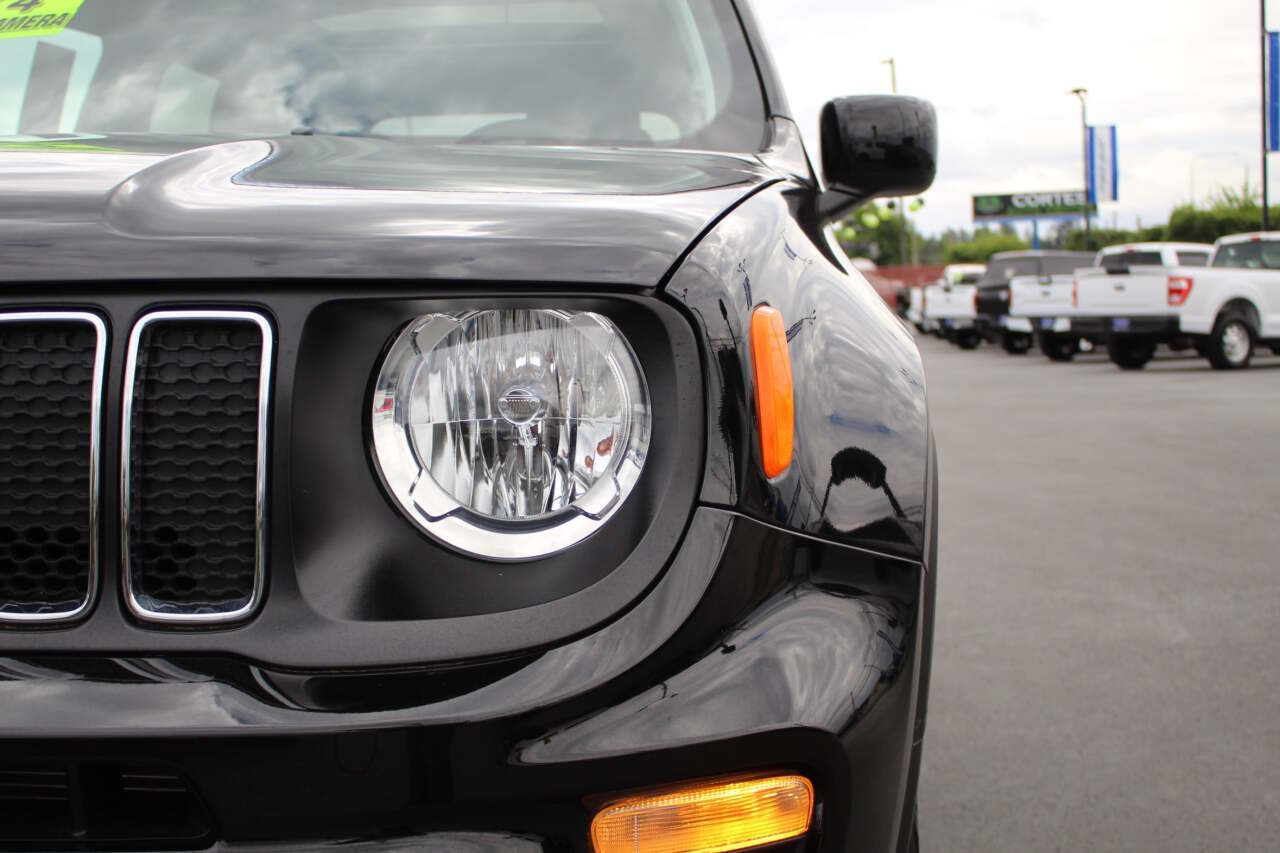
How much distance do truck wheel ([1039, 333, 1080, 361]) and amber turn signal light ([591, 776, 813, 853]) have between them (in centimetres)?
1903

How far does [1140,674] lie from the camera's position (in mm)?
3572

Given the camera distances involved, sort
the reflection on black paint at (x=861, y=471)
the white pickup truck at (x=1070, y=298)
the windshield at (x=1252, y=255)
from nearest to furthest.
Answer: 1. the reflection on black paint at (x=861, y=471)
2. the windshield at (x=1252, y=255)
3. the white pickup truck at (x=1070, y=298)

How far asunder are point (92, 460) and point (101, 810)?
310 millimetres

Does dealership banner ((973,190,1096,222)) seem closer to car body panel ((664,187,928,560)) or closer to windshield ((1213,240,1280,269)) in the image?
windshield ((1213,240,1280,269))

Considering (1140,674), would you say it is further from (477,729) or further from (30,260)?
(30,260)

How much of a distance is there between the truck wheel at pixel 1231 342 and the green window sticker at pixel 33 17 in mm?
15649

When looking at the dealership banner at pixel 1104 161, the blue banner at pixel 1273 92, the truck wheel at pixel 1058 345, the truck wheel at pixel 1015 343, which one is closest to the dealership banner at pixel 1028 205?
the dealership banner at pixel 1104 161

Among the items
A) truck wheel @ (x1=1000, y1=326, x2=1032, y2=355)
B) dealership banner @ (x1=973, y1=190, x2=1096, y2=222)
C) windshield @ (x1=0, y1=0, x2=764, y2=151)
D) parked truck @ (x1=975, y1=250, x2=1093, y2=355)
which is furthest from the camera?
dealership banner @ (x1=973, y1=190, x2=1096, y2=222)

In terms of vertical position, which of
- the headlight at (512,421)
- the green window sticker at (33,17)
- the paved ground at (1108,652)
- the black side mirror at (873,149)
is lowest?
the paved ground at (1108,652)

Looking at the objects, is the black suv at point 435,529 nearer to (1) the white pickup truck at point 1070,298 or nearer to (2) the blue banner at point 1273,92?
(1) the white pickup truck at point 1070,298

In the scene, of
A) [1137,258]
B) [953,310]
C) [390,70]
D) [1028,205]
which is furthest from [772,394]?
[1028,205]

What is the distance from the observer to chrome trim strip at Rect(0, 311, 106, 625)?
1144 mm

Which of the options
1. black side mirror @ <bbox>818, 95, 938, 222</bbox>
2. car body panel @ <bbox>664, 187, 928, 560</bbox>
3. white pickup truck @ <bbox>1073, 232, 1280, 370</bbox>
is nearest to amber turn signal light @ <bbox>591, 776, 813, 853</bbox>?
car body panel @ <bbox>664, 187, 928, 560</bbox>

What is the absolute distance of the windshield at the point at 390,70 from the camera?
2.19 metres
